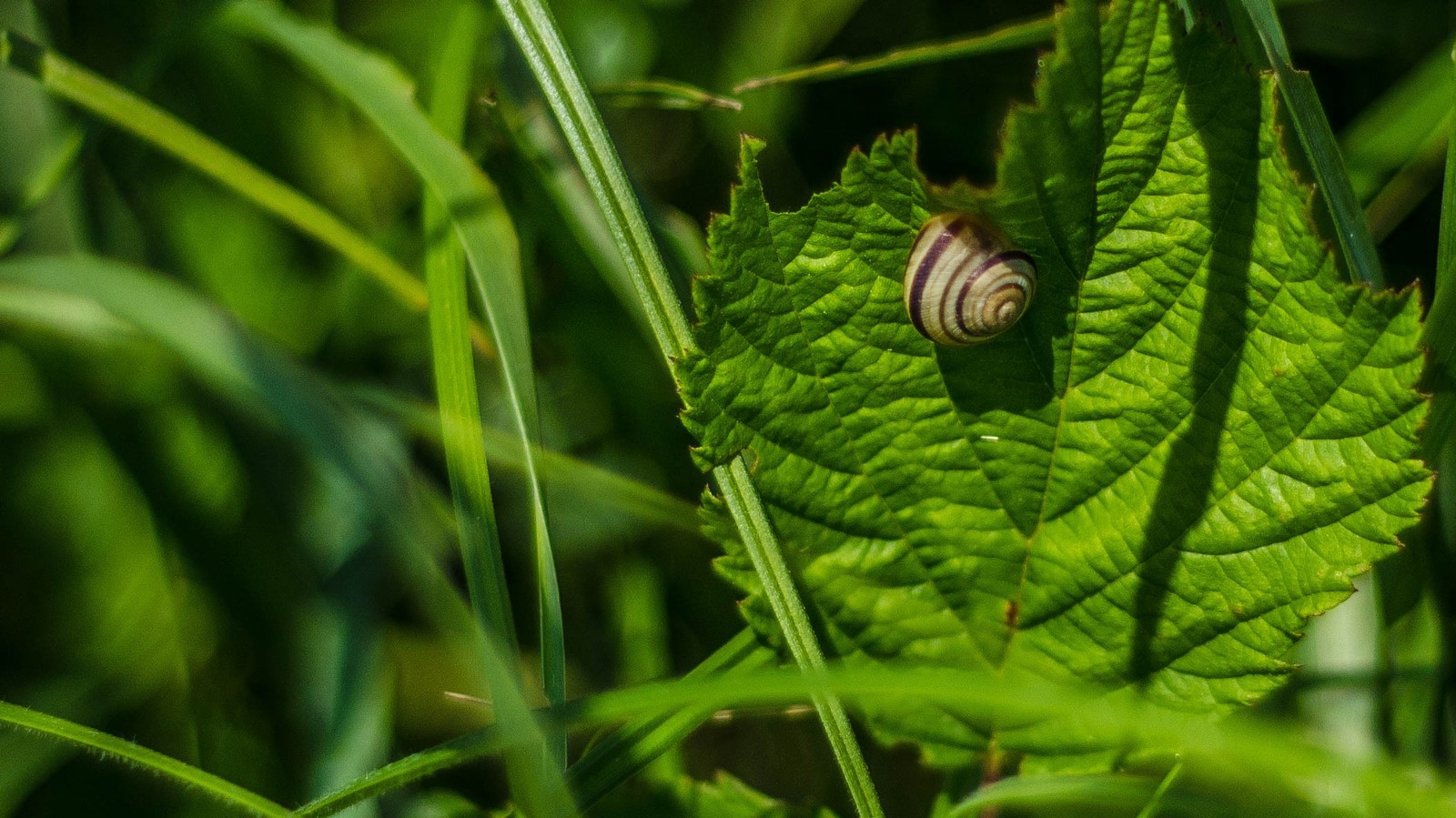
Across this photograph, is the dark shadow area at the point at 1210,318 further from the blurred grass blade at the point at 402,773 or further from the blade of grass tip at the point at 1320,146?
the blurred grass blade at the point at 402,773


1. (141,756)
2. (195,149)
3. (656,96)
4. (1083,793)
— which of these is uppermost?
(656,96)

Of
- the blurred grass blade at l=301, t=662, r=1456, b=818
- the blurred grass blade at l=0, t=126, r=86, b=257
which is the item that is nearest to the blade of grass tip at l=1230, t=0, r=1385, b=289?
the blurred grass blade at l=301, t=662, r=1456, b=818

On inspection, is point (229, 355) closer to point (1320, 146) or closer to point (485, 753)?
point (485, 753)

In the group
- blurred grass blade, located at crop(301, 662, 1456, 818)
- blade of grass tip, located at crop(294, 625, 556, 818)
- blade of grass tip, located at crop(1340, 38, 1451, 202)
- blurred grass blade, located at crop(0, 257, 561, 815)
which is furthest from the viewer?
blade of grass tip, located at crop(1340, 38, 1451, 202)

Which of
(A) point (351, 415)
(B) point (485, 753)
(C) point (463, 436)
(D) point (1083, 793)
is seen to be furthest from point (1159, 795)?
(A) point (351, 415)

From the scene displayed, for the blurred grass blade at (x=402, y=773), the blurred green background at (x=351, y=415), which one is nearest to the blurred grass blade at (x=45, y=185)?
the blurred green background at (x=351, y=415)

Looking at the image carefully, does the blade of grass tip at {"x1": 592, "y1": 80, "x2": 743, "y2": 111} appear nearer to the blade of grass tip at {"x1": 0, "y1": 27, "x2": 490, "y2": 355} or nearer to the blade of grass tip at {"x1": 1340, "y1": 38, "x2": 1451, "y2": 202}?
the blade of grass tip at {"x1": 0, "y1": 27, "x2": 490, "y2": 355}
